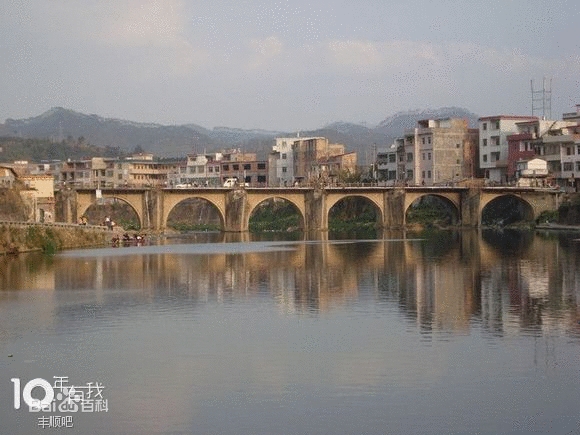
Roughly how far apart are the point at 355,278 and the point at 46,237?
88.9 ft

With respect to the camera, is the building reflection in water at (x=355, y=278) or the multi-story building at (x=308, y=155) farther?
the multi-story building at (x=308, y=155)

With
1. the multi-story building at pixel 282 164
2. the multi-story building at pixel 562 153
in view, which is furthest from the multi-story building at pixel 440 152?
the multi-story building at pixel 282 164

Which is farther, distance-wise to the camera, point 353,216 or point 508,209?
point 353,216

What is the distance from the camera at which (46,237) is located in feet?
225

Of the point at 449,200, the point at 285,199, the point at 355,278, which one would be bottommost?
the point at 355,278

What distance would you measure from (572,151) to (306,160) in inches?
1665

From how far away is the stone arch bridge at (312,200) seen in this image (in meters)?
94.2

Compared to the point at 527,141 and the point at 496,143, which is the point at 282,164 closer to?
the point at 496,143

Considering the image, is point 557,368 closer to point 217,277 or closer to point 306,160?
point 217,277

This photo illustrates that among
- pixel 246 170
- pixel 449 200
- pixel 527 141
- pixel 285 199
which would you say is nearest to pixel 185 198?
pixel 285 199

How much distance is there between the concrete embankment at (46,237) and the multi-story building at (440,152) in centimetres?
3895

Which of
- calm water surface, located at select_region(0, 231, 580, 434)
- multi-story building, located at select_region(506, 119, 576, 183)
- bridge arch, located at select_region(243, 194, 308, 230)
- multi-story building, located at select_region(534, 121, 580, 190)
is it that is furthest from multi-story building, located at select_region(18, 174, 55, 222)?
multi-story building, located at select_region(534, 121, 580, 190)

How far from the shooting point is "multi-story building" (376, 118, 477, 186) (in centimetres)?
10794

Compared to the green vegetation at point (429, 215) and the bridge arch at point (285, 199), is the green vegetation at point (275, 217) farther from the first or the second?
the green vegetation at point (429, 215)
